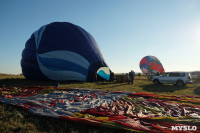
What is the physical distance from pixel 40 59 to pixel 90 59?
557 centimetres

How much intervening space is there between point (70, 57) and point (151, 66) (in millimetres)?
21480

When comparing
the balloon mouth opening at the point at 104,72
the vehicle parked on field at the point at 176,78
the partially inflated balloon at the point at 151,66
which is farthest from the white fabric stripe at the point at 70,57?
the partially inflated balloon at the point at 151,66

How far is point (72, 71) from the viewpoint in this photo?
15523 millimetres

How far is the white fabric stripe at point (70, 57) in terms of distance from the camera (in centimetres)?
1554

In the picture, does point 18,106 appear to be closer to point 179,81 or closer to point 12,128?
point 12,128

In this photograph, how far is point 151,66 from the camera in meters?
31.4

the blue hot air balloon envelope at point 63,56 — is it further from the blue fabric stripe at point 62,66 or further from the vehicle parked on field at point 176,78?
the vehicle parked on field at point 176,78

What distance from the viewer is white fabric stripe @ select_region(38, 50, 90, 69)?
15539mm
